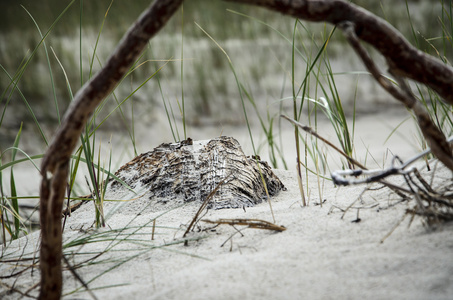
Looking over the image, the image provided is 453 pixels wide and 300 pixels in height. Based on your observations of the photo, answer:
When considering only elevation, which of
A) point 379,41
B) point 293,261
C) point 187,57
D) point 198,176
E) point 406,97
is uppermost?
point 187,57

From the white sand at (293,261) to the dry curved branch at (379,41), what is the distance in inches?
12.6

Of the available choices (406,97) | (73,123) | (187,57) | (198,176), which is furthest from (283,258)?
(187,57)

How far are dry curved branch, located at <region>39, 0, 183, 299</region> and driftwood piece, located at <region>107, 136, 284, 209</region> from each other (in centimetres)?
84

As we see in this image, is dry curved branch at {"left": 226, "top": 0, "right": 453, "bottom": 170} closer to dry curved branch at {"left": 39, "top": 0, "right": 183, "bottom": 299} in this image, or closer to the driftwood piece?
dry curved branch at {"left": 39, "top": 0, "right": 183, "bottom": 299}

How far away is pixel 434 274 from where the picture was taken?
33.4 inches

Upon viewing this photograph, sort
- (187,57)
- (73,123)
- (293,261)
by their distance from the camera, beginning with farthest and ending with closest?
(187,57) → (293,261) → (73,123)

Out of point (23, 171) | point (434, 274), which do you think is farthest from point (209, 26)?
point (434, 274)

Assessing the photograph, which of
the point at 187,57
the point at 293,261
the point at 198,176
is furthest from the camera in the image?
the point at 187,57

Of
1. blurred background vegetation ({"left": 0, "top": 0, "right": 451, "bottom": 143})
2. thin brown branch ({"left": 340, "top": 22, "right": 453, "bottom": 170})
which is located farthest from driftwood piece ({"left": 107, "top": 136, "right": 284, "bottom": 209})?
blurred background vegetation ({"left": 0, "top": 0, "right": 451, "bottom": 143})

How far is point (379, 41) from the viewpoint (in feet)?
2.84

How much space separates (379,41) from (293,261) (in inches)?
21.7

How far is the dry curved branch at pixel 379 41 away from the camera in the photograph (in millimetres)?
823

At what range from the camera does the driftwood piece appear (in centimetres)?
175

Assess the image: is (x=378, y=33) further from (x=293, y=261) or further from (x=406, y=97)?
(x=293, y=261)
